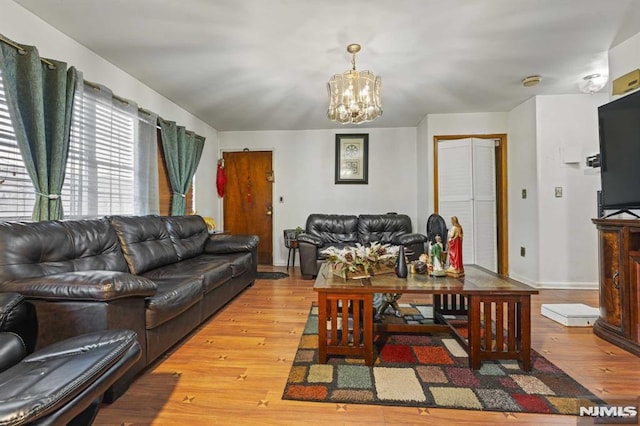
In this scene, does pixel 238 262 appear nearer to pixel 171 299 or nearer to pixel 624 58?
pixel 171 299

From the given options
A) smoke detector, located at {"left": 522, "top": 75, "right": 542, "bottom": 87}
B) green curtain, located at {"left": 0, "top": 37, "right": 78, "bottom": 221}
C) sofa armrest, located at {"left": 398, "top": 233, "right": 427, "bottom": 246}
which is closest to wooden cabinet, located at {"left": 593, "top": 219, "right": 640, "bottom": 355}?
smoke detector, located at {"left": 522, "top": 75, "right": 542, "bottom": 87}

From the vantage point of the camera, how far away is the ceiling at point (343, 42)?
6.93 feet

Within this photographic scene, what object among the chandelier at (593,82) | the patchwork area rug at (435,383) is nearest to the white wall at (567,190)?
the chandelier at (593,82)

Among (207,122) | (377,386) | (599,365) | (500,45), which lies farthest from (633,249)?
(207,122)

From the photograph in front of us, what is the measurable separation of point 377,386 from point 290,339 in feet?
2.75

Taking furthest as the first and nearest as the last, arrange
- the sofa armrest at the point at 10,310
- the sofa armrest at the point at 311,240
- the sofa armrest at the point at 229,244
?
the sofa armrest at the point at 311,240 < the sofa armrest at the point at 229,244 < the sofa armrest at the point at 10,310

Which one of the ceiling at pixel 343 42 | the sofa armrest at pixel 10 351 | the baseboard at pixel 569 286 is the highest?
the ceiling at pixel 343 42

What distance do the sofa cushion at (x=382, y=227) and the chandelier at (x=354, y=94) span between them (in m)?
2.27

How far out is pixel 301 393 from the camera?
1619mm

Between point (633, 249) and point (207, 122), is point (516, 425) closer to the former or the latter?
point (633, 249)

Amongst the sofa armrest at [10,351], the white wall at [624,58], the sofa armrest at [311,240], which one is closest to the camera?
the sofa armrest at [10,351]

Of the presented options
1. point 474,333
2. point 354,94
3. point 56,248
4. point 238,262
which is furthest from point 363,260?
point 56,248

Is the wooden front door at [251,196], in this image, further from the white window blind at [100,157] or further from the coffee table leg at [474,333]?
the coffee table leg at [474,333]

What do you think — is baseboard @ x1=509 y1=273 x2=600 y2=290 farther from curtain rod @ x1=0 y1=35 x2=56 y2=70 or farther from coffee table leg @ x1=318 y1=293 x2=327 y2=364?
curtain rod @ x1=0 y1=35 x2=56 y2=70
